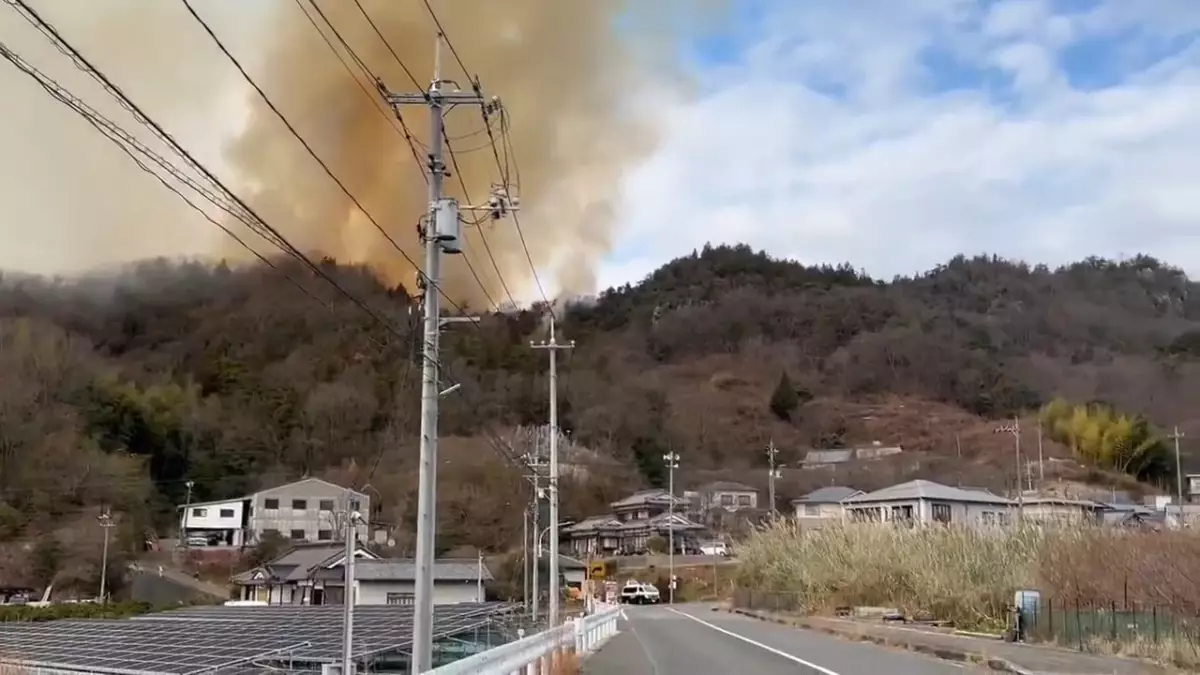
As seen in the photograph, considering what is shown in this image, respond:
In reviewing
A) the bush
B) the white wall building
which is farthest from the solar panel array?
the white wall building

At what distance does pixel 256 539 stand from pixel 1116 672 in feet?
225

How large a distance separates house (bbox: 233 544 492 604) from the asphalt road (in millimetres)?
27310

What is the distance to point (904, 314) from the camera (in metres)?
186

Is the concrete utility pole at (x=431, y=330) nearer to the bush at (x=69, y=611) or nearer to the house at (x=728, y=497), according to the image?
the bush at (x=69, y=611)

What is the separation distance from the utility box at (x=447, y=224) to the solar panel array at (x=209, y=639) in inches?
606

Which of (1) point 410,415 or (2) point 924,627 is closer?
(2) point 924,627

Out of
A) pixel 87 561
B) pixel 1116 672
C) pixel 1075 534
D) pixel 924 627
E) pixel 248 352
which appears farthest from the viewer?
pixel 248 352

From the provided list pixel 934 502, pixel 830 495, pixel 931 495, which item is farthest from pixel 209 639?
pixel 830 495

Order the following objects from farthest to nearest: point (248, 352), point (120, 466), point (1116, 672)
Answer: point (248, 352)
point (120, 466)
point (1116, 672)

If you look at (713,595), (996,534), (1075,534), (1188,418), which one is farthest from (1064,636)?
(1188,418)

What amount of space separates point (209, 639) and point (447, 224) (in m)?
26.0

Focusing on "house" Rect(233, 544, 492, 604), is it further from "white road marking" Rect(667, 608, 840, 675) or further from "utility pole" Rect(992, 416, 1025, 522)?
"utility pole" Rect(992, 416, 1025, 522)

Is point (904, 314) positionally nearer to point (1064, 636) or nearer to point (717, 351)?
point (717, 351)

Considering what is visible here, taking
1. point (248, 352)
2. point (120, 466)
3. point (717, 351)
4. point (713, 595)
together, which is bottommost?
point (713, 595)
